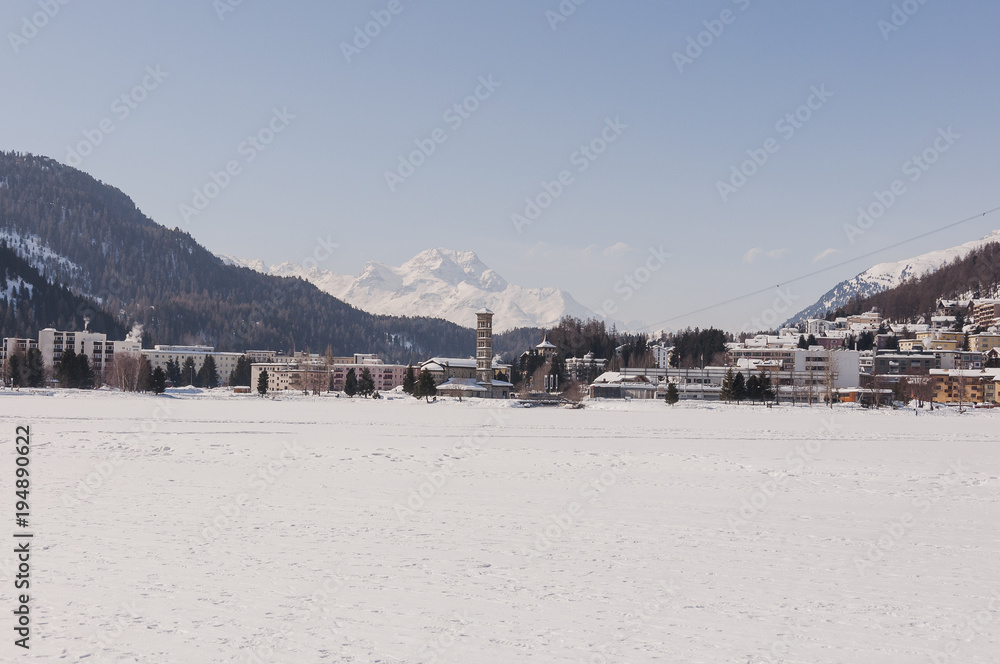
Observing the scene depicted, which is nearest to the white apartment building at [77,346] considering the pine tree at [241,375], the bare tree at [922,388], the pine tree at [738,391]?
the pine tree at [241,375]

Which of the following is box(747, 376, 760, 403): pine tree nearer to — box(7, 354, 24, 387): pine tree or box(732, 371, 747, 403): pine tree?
box(732, 371, 747, 403): pine tree

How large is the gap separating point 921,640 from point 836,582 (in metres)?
2.34

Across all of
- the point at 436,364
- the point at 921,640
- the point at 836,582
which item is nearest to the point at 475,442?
the point at 836,582

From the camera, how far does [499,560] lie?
37.9 ft

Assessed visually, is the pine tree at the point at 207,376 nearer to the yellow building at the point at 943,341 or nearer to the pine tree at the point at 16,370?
the pine tree at the point at 16,370

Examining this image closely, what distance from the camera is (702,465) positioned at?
24797 mm

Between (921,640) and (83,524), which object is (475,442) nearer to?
(83,524)

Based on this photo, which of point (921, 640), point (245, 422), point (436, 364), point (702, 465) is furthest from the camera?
point (436, 364)

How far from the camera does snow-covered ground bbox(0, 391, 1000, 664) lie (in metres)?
8.14

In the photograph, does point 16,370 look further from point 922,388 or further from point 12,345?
point 922,388

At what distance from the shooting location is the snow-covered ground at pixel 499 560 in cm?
814

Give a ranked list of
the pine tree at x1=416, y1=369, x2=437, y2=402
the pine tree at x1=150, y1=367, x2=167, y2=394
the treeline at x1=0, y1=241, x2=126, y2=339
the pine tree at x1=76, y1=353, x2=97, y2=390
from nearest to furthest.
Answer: the pine tree at x1=150, y1=367, x2=167, y2=394, the pine tree at x1=416, y1=369, x2=437, y2=402, the pine tree at x1=76, y1=353, x2=97, y2=390, the treeline at x1=0, y1=241, x2=126, y2=339

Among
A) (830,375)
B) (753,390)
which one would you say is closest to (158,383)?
(753,390)

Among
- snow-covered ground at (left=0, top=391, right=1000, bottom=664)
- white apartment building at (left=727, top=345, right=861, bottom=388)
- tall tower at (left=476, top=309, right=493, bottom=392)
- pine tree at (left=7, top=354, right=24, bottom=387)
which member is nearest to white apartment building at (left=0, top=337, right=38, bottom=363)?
pine tree at (left=7, top=354, right=24, bottom=387)
